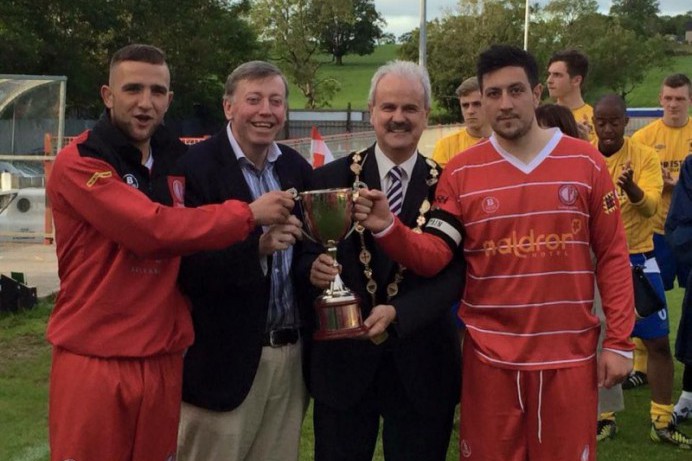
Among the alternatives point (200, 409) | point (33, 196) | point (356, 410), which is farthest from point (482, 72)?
point (33, 196)

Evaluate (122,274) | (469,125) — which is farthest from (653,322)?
(122,274)

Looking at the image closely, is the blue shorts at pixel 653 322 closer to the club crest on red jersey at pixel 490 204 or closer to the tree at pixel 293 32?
the club crest on red jersey at pixel 490 204

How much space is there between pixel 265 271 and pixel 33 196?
455 inches

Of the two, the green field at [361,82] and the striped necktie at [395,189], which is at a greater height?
the green field at [361,82]

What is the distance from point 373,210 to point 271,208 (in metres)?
0.38

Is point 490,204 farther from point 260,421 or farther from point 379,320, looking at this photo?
point 260,421

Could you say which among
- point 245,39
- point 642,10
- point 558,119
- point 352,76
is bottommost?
point 558,119

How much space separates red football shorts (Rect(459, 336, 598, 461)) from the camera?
3.20 meters

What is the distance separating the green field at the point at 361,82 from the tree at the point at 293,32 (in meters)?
1.92

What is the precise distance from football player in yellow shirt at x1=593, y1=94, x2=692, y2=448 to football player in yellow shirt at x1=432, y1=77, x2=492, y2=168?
0.80 meters

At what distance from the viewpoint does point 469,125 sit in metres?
6.21

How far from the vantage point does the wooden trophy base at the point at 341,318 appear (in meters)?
3.16

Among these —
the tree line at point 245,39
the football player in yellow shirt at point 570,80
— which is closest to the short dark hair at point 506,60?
the football player in yellow shirt at point 570,80

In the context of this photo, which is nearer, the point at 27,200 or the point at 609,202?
the point at 609,202
